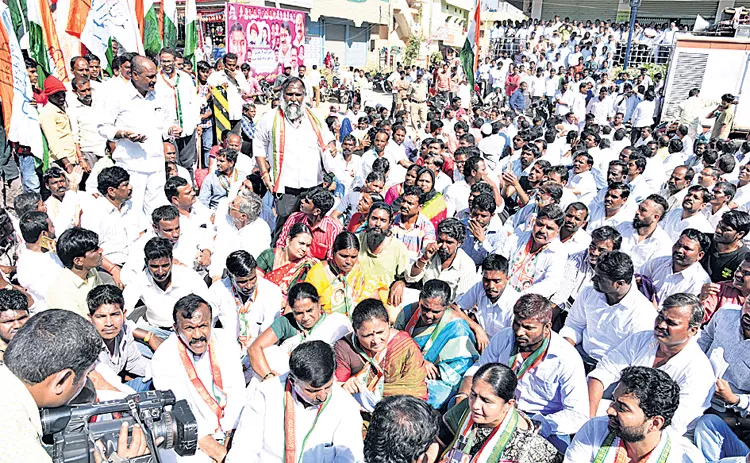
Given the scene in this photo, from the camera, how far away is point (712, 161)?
281 inches

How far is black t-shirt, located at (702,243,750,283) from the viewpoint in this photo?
4.44m

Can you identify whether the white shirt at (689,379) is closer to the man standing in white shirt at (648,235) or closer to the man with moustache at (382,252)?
the man standing in white shirt at (648,235)

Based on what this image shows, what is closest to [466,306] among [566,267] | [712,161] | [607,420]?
[566,267]

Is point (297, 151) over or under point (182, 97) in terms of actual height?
under

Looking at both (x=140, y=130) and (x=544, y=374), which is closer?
(x=544, y=374)

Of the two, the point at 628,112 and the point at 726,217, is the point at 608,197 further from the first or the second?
the point at 628,112

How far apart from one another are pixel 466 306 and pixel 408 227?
104cm

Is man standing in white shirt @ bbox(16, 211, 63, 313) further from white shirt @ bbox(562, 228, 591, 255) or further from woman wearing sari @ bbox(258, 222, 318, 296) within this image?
white shirt @ bbox(562, 228, 591, 255)

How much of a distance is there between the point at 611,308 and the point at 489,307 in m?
0.80

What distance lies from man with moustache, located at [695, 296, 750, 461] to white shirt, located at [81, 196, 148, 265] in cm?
436

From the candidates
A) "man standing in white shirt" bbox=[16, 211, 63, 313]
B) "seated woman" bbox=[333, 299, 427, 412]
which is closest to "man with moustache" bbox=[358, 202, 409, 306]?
"seated woman" bbox=[333, 299, 427, 412]

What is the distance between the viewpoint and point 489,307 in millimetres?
4027

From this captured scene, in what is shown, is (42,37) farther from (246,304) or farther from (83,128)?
(246,304)

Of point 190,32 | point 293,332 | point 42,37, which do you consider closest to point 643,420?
point 293,332
